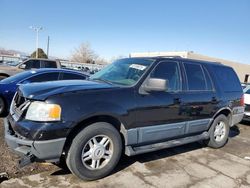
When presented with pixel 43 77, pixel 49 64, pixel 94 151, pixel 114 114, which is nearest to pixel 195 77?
pixel 114 114

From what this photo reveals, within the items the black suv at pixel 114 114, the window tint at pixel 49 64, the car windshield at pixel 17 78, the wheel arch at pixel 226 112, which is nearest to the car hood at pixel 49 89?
the black suv at pixel 114 114

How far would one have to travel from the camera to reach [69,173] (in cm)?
399

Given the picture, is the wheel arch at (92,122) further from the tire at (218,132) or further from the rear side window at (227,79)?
the rear side window at (227,79)

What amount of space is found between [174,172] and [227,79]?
2973 millimetres

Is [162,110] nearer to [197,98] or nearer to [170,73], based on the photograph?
[170,73]

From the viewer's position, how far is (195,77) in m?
5.34

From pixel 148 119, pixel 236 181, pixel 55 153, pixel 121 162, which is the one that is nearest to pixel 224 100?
pixel 236 181

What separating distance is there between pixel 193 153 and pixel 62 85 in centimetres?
318

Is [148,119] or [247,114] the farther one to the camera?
[247,114]

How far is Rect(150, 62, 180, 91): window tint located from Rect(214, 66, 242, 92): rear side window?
1.46 m

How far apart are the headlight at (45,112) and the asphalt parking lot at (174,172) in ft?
3.14

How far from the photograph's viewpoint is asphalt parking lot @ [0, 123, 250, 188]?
375cm

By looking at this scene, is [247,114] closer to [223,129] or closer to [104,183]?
[223,129]

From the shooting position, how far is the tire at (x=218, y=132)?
582 cm
